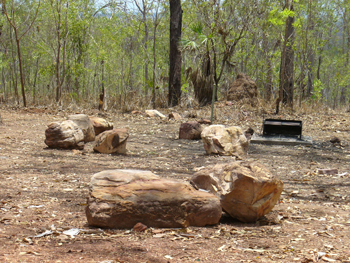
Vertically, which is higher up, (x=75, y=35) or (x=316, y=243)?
(x=75, y=35)

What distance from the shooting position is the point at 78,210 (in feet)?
11.8

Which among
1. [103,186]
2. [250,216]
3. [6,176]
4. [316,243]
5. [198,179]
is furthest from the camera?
[6,176]

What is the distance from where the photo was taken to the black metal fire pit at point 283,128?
8.23 metres

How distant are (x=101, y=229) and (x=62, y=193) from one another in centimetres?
120

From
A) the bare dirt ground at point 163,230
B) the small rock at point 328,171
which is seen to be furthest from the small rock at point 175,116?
the small rock at point 328,171

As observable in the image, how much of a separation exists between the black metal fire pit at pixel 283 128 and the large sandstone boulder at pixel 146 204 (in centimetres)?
535

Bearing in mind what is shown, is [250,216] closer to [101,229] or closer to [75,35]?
[101,229]

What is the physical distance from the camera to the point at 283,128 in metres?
8.35

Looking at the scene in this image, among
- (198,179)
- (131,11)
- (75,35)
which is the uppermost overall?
(131,11)

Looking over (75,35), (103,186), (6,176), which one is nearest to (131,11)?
(75,35)

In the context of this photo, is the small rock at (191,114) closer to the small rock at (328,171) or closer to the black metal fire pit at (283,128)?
the black metal fire pit at (283,128)

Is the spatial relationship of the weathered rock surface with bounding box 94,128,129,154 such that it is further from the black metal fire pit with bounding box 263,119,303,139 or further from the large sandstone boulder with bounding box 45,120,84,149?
the black metal fire pit with bounding box 263,119,303,139

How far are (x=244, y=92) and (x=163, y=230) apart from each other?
10.1 meters

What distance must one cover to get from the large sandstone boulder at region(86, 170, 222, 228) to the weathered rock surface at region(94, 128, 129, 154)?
3.17 metres
